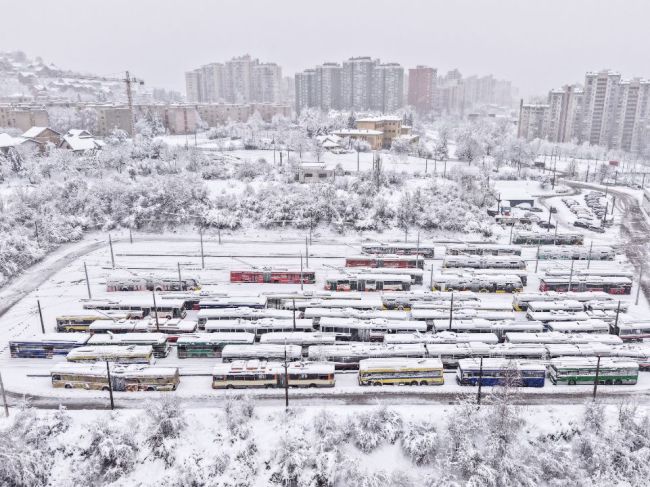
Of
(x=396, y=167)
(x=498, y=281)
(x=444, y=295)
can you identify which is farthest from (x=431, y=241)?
(x=396, y=167)

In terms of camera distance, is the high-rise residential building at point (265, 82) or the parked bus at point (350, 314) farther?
the high-rise residential building at point (265, 82)

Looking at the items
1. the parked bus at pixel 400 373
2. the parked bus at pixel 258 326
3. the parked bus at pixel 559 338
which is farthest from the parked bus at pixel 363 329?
the parked bus at pixel 559 338

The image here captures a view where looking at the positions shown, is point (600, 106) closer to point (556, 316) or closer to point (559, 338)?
point (556, 316)

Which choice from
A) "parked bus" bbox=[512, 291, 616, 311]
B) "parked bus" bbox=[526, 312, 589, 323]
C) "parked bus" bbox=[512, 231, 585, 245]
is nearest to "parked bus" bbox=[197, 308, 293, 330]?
"parked bus" bbox=[526, 312, 589, 323]

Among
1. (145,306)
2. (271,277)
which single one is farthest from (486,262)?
(145,306)

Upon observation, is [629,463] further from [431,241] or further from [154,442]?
[431,241]

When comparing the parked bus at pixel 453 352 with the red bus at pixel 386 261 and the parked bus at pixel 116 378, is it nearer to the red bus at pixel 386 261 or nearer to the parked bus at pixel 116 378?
the parked bus at pixel 116 378
